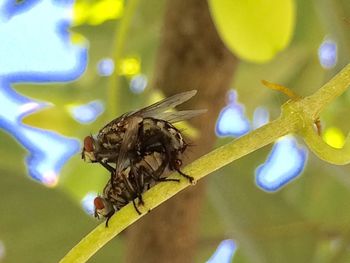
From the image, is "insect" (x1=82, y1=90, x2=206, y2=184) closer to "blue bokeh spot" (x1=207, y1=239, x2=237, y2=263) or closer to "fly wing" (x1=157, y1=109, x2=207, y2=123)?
"fly wing" (x1=157, y1=109, x2=207, y2=123)

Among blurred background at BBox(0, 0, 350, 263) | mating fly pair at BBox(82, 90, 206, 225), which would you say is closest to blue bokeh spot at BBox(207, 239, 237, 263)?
blurred background at BBox(0, 0, 350, 263)

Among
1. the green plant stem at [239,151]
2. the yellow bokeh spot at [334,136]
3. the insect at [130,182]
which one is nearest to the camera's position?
the green plant stem at [239,151]

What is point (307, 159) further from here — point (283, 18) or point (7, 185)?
point (283, 18)

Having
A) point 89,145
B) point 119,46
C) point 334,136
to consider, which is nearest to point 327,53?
point 334,136

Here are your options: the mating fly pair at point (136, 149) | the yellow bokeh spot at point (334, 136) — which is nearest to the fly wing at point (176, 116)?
the mating fly pair at point (136, 149)

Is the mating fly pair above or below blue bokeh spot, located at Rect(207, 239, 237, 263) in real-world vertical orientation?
below

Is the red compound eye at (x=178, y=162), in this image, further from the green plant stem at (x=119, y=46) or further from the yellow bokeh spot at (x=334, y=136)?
the yellow bokeh spot at (x=334, y=136)

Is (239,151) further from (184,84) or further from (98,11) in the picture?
(98,11)
